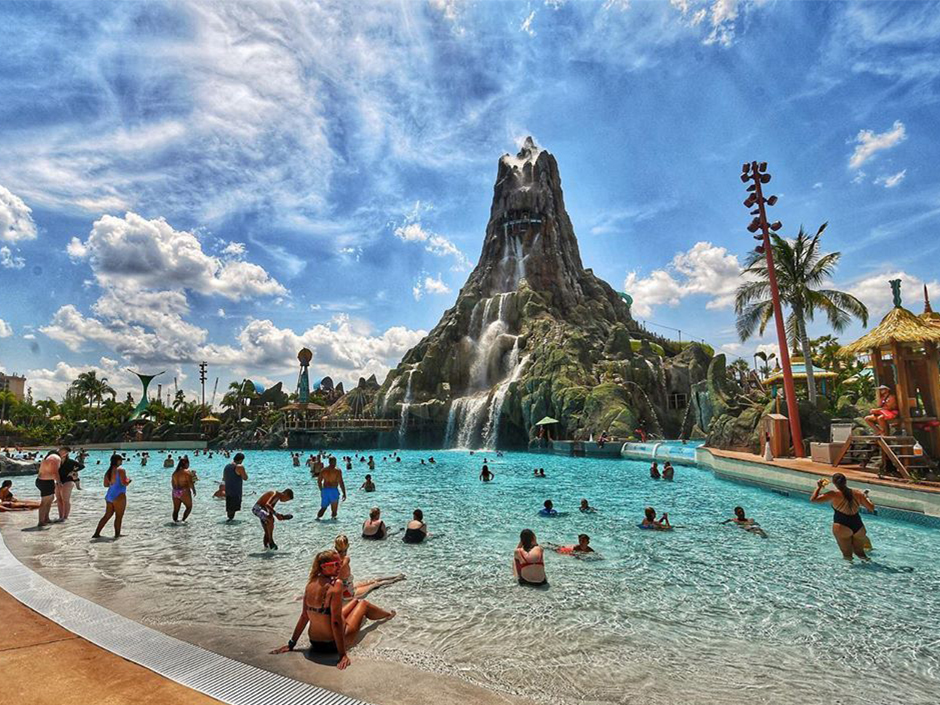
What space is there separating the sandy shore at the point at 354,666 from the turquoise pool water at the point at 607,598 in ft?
0.27

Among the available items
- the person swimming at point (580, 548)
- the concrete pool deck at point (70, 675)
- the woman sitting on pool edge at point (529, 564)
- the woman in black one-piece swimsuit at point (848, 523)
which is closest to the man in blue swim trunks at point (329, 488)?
the person swimming at point (580, 548)

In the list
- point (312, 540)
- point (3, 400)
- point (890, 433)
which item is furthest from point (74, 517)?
point (3, 400)

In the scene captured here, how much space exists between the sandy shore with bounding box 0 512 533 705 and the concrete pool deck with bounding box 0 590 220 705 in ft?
0.69

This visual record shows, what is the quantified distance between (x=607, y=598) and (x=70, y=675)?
620 cm

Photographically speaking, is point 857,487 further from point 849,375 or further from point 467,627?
point 849,375

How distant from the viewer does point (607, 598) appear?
748 centimetres

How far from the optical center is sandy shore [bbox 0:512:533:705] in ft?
14.5

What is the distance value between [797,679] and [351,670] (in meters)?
4.29

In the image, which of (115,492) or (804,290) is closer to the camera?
(115,492)

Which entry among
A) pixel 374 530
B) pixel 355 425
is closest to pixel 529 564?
pixel 374 530

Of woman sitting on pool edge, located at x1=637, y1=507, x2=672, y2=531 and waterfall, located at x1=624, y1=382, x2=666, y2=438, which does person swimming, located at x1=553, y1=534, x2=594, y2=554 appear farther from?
waterfall, located at x1=624, y1=382, x2=666, y2=438

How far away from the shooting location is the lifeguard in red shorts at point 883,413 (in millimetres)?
16250

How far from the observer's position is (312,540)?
37.4 feet

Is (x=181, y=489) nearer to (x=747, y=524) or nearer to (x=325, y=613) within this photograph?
(x=325, y=613)
